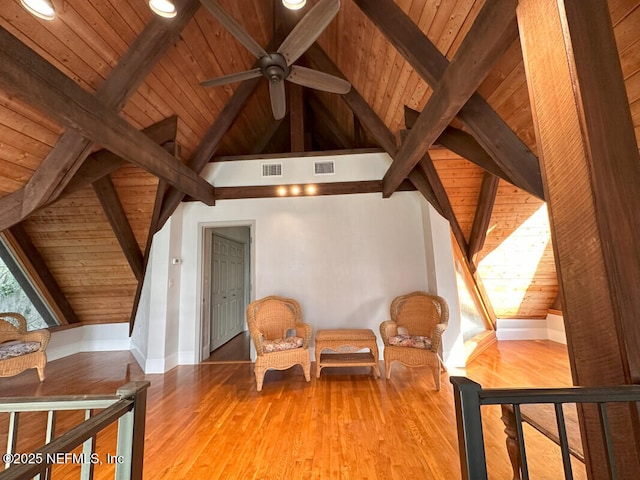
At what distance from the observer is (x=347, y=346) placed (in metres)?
3.48

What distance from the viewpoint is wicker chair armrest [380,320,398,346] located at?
3.51m

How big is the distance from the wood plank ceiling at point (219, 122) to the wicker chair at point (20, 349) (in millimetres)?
1055

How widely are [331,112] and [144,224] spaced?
356cm

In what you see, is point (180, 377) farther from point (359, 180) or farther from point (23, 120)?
point (359, 180)

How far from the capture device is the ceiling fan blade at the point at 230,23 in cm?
180

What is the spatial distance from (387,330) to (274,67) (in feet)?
9.94

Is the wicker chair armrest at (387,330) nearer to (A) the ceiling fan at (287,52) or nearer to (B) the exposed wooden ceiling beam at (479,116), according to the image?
(B) the exposed wooden ceiling beam at (479,116)

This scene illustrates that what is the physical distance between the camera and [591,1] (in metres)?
1.07

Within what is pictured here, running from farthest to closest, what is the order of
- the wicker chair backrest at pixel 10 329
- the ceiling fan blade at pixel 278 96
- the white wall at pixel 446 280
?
1. the white wall at pixel 446 280
2. the wicker chair backrest at pixel 10 329
3. the ceiling fan blade at pixel 278 96

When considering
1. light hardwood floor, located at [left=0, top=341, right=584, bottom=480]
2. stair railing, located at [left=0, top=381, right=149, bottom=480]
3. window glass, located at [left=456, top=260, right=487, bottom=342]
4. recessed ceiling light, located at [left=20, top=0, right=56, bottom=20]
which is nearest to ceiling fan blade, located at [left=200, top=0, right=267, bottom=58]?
recessed ceiling light, located at [left=20, top=0, right=56, bottom=20]

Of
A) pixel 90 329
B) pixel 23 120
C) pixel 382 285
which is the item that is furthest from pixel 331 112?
pixel 90 329

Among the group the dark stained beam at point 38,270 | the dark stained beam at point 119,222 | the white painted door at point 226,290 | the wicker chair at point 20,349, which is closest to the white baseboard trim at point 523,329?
the white painted door at point 226,290

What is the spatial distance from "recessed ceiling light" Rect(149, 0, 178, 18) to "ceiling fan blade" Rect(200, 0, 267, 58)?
0.21 m

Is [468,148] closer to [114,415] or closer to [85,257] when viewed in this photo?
[114,415]
